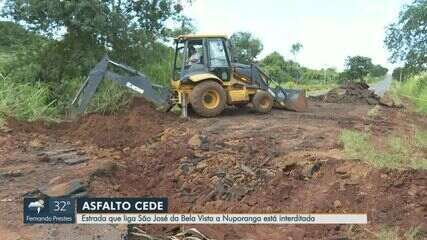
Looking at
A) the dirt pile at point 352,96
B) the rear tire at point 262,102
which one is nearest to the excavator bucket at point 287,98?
the rear tire at point 262,102

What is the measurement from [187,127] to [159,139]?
3.49 ft

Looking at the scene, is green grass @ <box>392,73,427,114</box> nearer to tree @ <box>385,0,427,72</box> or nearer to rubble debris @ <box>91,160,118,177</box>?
tree @ <box>385,0,427,72</box>

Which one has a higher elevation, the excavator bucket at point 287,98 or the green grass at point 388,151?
the excavator bucket at point 287,98

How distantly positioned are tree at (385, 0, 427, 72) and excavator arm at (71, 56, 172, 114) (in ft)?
39.6

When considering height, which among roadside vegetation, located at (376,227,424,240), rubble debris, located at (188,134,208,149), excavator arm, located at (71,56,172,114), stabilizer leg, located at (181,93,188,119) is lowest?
roadside vegetation, located at (376,227,424,240)

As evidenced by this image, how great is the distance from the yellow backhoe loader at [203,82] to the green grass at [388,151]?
3682 mm

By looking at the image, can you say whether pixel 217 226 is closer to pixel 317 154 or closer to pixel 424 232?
pixel 424 232

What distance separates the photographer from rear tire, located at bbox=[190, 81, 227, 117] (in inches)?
529

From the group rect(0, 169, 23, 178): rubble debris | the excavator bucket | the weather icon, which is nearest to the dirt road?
rect(0, 169, 23, 178): rubble debris

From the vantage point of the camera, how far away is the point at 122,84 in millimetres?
13086

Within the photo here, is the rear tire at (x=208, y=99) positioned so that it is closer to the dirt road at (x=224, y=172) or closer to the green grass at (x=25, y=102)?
the dirt road at (x=224, y=172)

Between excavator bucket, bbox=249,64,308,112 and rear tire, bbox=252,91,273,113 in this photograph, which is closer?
rear tire, bbox=252,91,273,113

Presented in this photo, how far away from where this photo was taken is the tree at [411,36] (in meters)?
21.7
